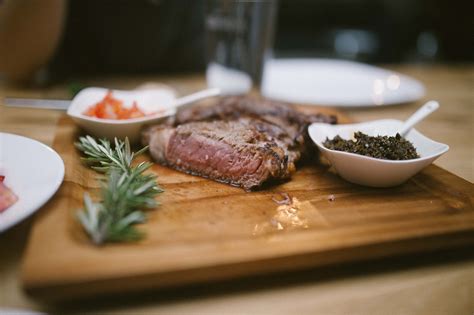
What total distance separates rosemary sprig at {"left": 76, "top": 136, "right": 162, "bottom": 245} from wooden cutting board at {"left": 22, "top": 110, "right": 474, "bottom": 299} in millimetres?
37

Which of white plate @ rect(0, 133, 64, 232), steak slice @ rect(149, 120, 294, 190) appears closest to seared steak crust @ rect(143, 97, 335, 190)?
steak slice @ rect(149, 120, 294, 190)

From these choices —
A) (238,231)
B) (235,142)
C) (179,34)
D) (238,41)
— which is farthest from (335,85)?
(238,231)

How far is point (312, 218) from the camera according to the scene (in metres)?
1.47

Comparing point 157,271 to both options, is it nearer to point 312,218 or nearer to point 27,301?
point 27,301

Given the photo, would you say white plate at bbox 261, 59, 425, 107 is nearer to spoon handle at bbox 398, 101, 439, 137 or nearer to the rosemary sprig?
spoon handle at bbox 398, 101, 439, 137

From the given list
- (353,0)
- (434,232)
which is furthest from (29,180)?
(353,0)

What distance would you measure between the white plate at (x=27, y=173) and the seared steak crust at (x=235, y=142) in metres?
0.53

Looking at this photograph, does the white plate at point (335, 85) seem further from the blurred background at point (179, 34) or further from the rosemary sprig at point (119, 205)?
the rosemary sprig at point (119, 205)

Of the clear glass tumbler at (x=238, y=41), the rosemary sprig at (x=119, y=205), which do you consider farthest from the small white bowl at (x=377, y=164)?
the clear glass tumbler at (x=238, y=41)

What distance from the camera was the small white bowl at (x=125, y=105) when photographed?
200 cm

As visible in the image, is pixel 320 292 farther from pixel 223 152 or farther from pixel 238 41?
pixel 238 41

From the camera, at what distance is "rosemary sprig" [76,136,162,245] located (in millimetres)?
1220

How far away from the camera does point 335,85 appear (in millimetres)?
3148

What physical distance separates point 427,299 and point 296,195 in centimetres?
61
